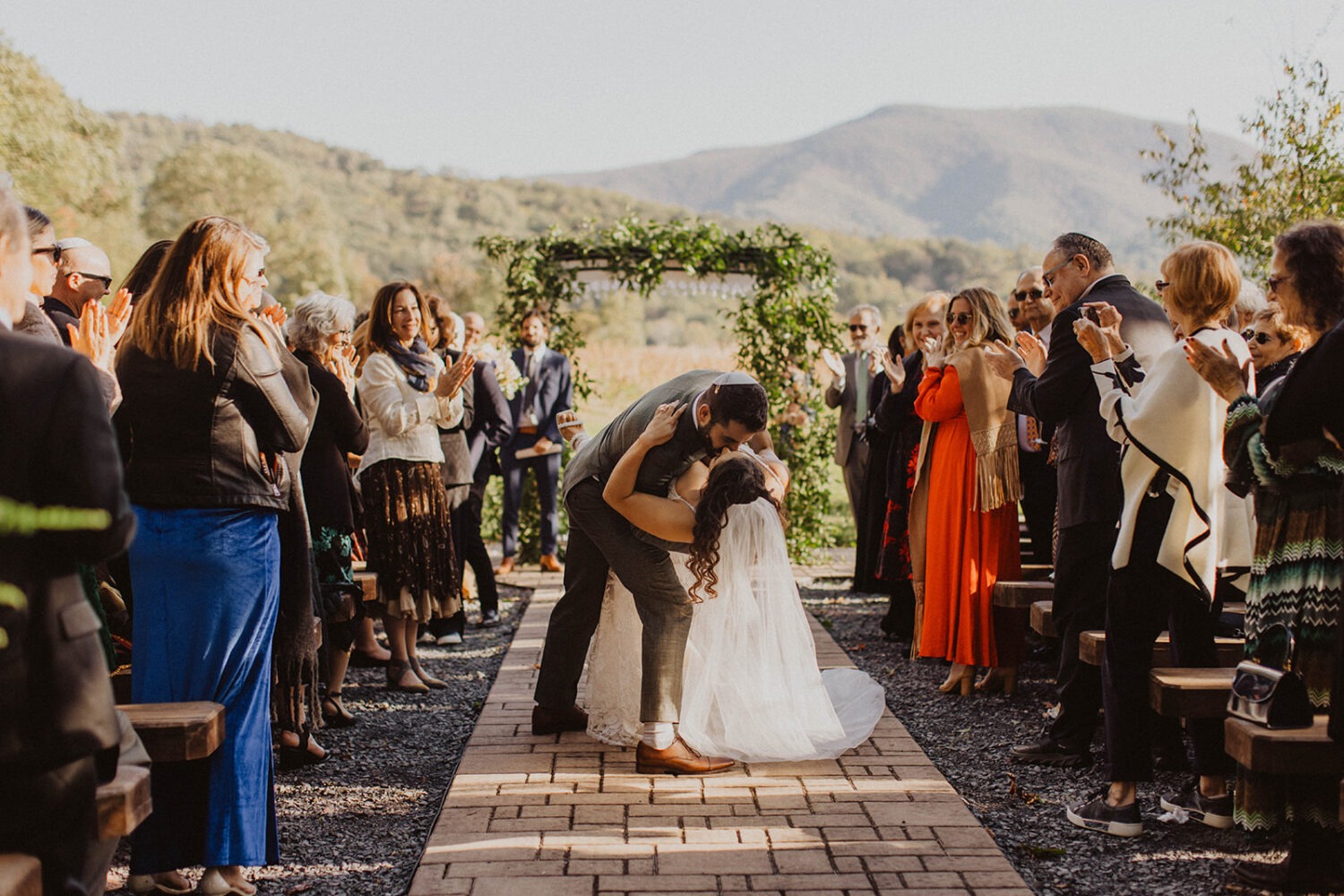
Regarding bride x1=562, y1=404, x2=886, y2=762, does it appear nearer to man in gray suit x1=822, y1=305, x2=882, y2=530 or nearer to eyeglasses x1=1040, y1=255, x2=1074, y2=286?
eyeglasses x1=1040, y1=255, x2=1074, y2=286

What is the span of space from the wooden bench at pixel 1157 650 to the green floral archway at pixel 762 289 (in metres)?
6.34

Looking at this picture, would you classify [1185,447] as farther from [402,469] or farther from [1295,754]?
[402,469]

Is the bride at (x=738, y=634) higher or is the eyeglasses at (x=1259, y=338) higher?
the eyeglasses at (x=1259, y=338)

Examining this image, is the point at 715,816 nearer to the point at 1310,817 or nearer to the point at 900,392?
the point at 1310,817

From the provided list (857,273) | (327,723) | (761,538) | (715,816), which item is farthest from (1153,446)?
(857,273)

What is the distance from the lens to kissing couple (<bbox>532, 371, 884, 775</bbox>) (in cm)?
445

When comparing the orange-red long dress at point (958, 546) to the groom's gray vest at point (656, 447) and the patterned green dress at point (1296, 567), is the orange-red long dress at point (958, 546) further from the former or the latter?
the patterned green dress at point (1296, 567)

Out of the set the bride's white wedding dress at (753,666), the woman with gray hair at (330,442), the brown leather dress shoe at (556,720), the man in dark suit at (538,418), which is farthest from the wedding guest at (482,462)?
the bride's white wedding dress at (753,666)

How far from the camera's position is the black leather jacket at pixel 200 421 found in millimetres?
3395

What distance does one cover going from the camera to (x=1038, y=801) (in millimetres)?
4375

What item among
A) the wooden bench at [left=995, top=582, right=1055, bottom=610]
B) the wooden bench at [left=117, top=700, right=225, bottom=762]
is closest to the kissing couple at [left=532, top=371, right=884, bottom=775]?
the wooden bench at [left=995, top=582, right=1055, bottom=610]

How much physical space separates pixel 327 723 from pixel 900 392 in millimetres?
3818

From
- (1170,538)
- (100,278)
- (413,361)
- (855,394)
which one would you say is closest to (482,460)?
(413,361)

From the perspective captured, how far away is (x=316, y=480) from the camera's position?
5180mm
